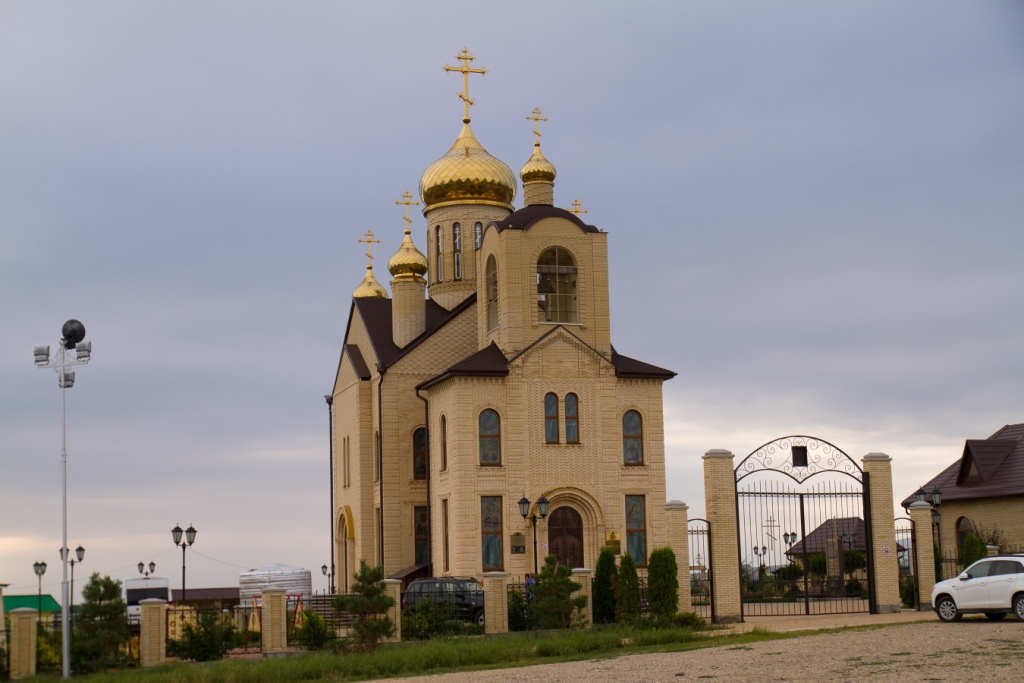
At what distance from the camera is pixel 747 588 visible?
31.9m

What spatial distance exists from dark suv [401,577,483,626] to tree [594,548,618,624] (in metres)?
2.55

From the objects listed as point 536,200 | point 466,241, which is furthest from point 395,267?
point 536,200

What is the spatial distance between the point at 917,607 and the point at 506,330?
42.7 feet

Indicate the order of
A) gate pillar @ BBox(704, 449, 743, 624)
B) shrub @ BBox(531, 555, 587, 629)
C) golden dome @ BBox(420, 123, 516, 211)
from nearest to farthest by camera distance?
shrub @ BBox(531, 555, 587, 629) → gate pillar @ BBox(704, 449, 743, 624) → golden dome @ BBox(420, 123, 516, 211)

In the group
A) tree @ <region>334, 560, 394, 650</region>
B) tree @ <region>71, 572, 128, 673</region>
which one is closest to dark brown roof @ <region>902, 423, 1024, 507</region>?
tree @ <region>334, 560, 394, 650</region>

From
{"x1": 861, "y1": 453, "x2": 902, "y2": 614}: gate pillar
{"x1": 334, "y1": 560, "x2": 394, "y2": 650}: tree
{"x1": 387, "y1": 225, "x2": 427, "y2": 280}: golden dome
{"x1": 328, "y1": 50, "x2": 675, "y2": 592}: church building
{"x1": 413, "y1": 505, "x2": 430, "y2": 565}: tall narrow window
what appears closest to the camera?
{"x1": 334, "y1": 560, "x2": 394, "y2": 650}: tree

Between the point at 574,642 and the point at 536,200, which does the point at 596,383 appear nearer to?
the point at 536,200

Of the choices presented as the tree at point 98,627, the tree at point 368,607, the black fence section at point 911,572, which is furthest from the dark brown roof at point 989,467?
the tree at point 98,627

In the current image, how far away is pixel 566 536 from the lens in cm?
3422

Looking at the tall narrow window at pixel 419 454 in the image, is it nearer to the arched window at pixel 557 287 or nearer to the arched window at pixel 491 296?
the arched window at pixel 491 296

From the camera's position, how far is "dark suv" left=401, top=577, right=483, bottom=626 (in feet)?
89.9

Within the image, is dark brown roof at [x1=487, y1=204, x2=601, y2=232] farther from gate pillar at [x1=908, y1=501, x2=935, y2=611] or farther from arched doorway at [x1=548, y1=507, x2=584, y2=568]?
gate pillar at [x1=908, y1=501, x2=935, y2=611]

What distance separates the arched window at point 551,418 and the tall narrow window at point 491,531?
7.12ft

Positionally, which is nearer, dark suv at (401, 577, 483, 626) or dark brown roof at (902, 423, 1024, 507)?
dark suv at (401, 577, 483, 626)
